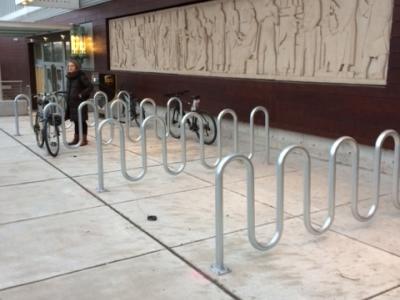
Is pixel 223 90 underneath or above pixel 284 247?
above

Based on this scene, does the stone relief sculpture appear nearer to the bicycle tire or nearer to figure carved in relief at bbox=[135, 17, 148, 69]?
figure carved in relief at bbox=[135, 17, 148, 69]

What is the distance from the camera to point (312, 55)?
768 centimetres

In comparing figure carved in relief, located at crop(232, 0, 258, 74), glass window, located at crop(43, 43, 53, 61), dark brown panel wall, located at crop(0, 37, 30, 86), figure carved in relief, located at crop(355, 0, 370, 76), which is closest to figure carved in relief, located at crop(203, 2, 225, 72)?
figure carved in relief, located at crop(232, 0, 258, 74)

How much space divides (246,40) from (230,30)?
52 cm

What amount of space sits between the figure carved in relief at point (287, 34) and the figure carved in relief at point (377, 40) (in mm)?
1384

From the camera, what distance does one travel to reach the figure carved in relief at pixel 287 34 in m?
7.92

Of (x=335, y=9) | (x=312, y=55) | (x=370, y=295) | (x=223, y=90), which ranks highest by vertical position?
(x=335, y=9)

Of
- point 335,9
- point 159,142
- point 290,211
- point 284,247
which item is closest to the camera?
point 284,247

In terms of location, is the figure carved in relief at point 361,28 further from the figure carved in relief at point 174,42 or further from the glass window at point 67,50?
the glass window at point 67,50

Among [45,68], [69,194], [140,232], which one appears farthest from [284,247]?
[45,68]

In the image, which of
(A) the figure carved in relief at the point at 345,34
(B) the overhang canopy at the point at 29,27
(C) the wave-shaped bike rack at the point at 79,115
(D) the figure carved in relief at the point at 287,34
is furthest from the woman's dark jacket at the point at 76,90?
(B) the overhang canopy at the point at 29,27

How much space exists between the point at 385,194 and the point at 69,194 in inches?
146

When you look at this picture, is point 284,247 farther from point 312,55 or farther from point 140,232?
point 312,55

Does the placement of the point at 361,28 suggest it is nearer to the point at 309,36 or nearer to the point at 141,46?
the point at 309,36
